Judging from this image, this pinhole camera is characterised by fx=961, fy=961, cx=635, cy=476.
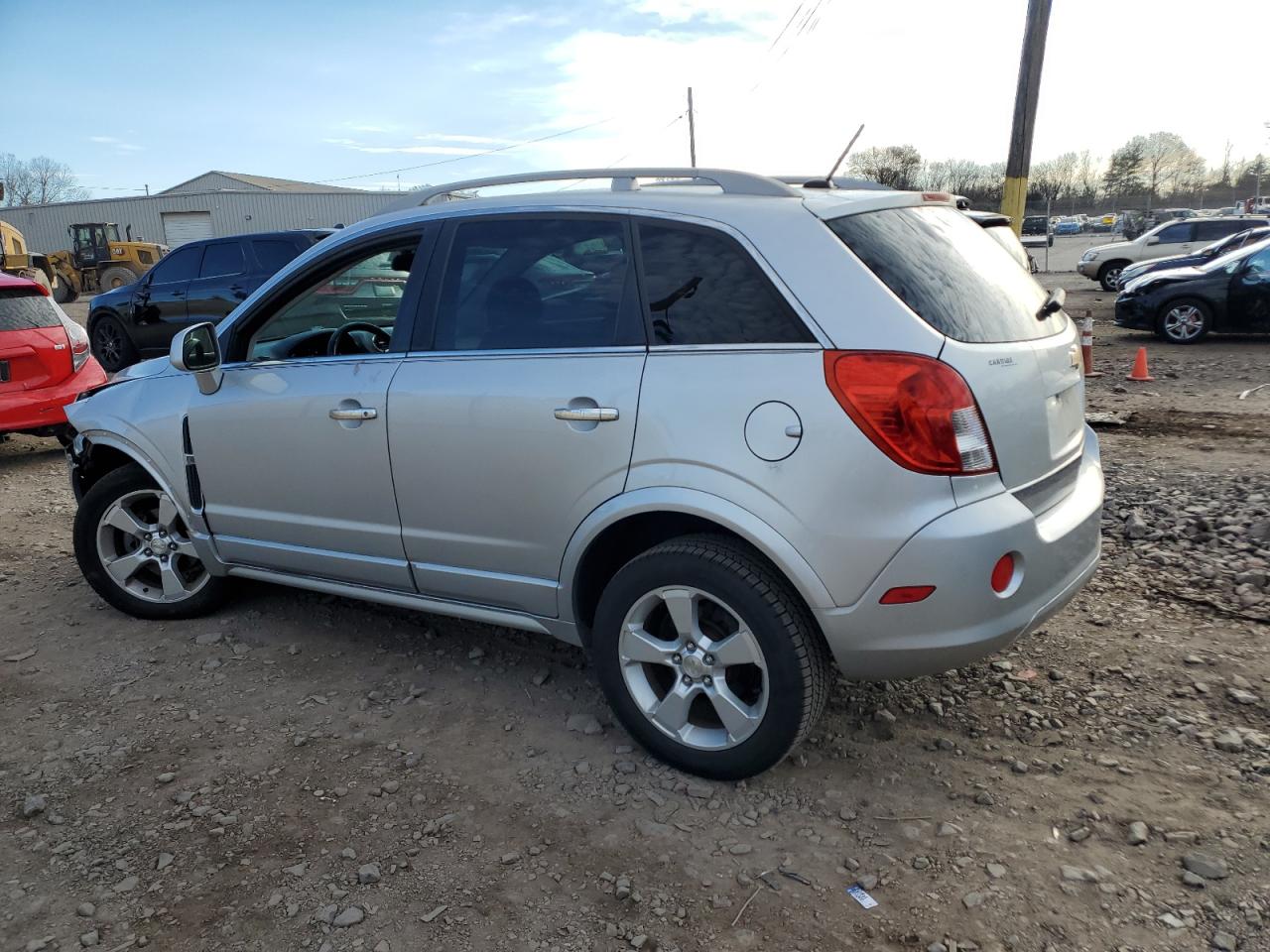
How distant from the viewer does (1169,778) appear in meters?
2.93

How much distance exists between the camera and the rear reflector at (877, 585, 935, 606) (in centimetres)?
259

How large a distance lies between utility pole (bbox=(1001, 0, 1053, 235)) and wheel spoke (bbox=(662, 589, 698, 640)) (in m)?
9.82

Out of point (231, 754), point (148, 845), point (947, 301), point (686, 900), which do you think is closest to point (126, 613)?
point (231, 754)

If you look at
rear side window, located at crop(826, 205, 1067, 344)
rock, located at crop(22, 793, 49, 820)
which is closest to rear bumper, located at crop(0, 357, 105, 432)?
rock, located at crop(22, 793, 49, 820)

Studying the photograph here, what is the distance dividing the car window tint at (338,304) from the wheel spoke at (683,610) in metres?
1.57

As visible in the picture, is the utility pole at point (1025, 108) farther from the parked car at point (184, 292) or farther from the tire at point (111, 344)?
the tire at point (111, 344)

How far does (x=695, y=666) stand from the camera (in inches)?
115

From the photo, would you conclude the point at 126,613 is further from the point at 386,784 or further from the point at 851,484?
the point at 851,484

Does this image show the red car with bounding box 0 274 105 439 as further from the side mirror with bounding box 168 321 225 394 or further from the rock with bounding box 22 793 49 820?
the rock with bounding box 22 793 49 820

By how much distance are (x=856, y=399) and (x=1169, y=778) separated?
5.14 feet

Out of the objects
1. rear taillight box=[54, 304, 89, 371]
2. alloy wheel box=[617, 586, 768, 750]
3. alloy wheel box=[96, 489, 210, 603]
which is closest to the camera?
alloy wheel box=[617, 586, 768, 750]

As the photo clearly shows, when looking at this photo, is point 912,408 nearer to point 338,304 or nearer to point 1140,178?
point 338,304

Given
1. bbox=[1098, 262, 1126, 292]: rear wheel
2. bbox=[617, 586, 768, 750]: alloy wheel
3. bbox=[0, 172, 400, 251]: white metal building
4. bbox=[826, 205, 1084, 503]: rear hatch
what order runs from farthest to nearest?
bbox=[0, 172, 400, 251]: white metal building → bbox=[1098, 262, 1126, 292]: rear wheel → bbox=[617, 586, 768, 750]: alloy wheel → bbox=[826, 205, 1084, 503]: rear hatch

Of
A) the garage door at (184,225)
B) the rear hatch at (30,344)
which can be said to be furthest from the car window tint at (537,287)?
the garage door at (184,225)
